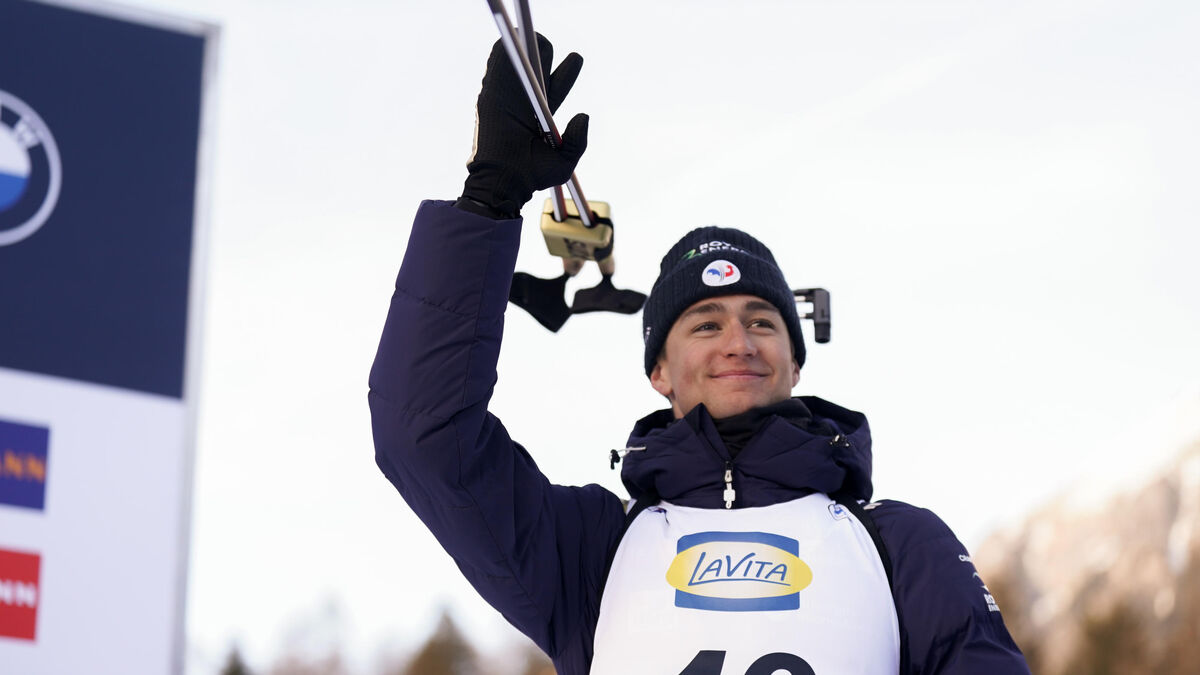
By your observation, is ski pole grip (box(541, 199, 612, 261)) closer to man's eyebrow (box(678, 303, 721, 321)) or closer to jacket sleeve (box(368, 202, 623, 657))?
man's eyebrow (box(678, 303, 721, 321))

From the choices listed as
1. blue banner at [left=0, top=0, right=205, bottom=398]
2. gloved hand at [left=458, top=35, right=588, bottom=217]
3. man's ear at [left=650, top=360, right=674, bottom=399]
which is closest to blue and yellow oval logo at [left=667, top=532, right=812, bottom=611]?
man's ear at [left=650, top=360, right=674, bottom=399]

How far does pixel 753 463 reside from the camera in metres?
2.39

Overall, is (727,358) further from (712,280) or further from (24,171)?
(24,171)

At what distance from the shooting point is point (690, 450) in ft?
7.98

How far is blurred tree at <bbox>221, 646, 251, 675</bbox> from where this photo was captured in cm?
2155

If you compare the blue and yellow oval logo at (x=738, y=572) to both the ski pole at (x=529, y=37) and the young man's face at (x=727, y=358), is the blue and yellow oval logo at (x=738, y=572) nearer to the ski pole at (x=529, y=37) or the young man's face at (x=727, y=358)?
the young man's face at (x=727, y=358)

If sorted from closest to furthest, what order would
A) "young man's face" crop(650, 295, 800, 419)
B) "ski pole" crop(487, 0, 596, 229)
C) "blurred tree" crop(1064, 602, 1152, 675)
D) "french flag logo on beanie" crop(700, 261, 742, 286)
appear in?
"ski pole" crop(487, 0, 596, 229) < "young man's face" crop(650, 295, 800, 419) < "french flag logo on beanie" crop(700, 261, 742, 286) < "blurred tree" crop(1064, 602, 1152, 675)

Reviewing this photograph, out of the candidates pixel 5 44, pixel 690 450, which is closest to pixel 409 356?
pixel 690 450

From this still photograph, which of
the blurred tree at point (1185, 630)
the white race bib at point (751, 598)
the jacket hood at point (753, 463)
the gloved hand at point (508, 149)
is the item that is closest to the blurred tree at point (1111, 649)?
the blurred tree at point (1185, 630)

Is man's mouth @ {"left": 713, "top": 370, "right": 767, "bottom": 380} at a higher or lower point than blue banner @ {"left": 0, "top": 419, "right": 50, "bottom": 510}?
higher

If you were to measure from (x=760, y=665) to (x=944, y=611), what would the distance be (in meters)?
0.31

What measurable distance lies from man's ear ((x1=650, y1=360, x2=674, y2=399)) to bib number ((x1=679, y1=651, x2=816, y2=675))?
0.72 m

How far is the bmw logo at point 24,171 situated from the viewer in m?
3.47

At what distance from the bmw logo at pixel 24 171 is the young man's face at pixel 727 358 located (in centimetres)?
177
